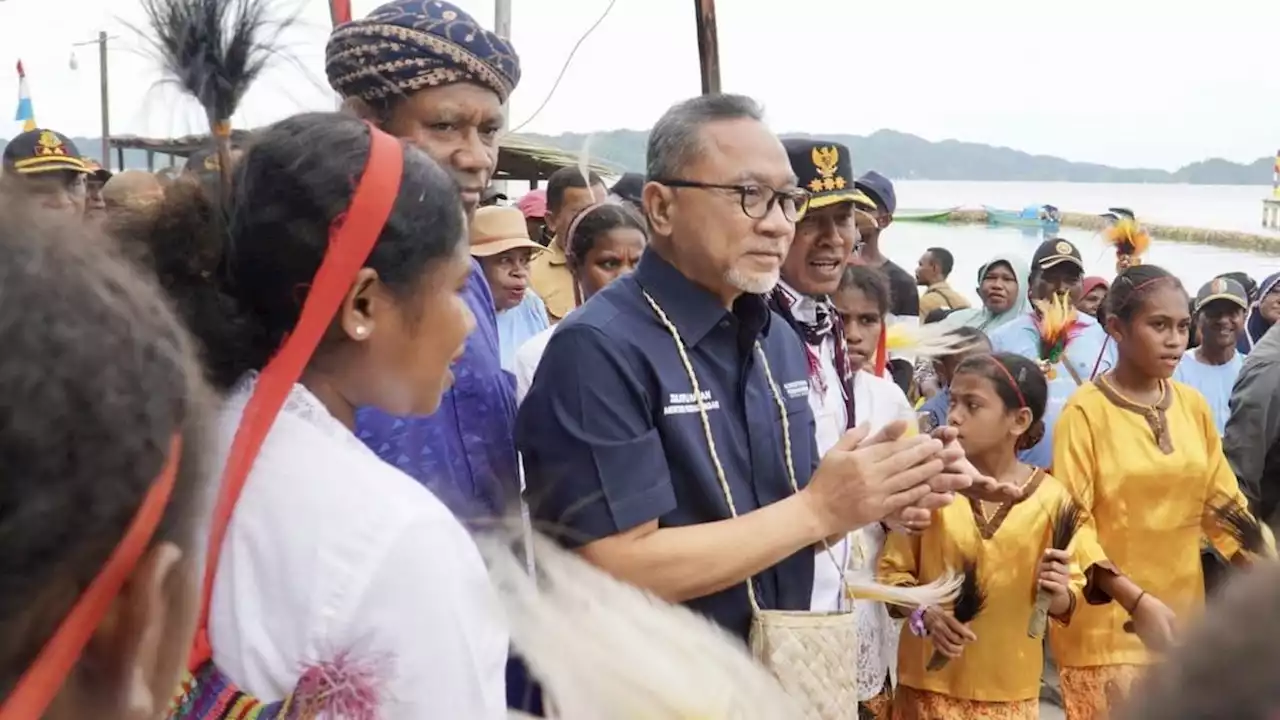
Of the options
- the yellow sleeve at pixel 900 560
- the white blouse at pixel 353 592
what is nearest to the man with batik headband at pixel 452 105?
the white blouse at pixel 353 592

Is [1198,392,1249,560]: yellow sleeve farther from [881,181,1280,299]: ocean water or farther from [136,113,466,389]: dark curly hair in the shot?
[136,113,466,389]: dark curly hair

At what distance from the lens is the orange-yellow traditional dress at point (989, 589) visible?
3033mm

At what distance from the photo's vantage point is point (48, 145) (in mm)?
3889

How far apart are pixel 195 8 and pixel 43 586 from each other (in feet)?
3.06

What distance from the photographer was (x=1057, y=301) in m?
5.60

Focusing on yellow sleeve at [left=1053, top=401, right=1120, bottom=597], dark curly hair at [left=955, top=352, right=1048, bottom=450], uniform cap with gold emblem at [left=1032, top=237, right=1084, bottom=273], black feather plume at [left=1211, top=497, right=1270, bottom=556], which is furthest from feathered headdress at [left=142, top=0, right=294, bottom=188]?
uniform cap with gold emblem at [left=1032, top=237, right=1084, bottom=273]

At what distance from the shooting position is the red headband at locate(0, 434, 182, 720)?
0.66 meters

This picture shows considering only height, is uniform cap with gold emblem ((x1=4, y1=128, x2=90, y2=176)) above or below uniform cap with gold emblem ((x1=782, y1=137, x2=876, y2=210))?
above

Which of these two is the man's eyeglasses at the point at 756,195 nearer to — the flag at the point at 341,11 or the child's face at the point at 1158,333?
the flag at the point at 341,11

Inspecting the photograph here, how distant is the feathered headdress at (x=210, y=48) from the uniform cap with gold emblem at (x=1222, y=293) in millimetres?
4880

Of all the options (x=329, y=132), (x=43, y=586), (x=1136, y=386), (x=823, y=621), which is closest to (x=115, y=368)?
(x=43, y=586)

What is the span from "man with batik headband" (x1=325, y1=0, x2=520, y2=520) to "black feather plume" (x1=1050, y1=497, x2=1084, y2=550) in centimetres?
183

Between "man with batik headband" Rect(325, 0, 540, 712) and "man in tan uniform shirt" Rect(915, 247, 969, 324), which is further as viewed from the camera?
"man in tan uniform shirt" Rect(915, 247, 969, 324)

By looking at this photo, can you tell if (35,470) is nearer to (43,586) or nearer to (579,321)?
(43,586)
